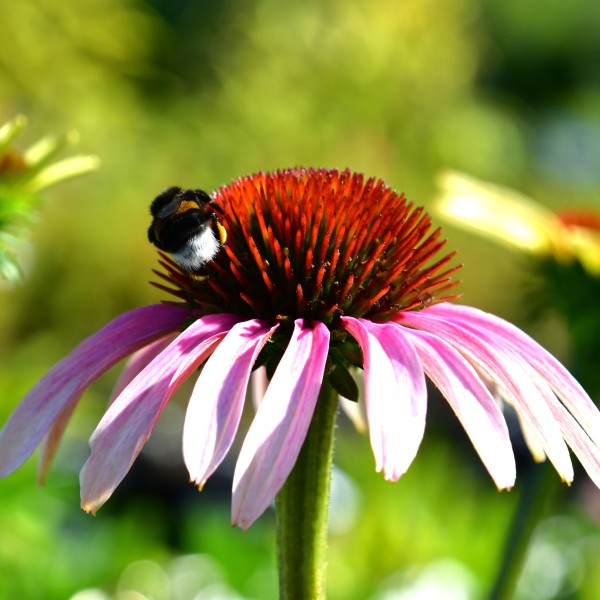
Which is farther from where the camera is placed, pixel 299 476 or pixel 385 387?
pixel 299 476

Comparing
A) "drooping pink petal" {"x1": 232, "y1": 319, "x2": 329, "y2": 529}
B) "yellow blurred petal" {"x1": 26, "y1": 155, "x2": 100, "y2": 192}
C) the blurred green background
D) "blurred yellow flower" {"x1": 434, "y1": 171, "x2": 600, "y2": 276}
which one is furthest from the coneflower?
the blurred green background

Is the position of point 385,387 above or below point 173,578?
above

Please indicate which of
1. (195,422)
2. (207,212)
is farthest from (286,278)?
(195,422)

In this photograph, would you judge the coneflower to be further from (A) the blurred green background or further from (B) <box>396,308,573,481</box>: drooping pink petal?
(A) the blurred green background

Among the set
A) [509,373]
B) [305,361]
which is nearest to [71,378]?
[305,361]

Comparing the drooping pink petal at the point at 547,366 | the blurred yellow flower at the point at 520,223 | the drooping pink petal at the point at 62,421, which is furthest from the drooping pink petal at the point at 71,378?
the blurred yellow flower at the point at 520,223

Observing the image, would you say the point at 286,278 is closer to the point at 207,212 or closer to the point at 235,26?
the point at 207,212
